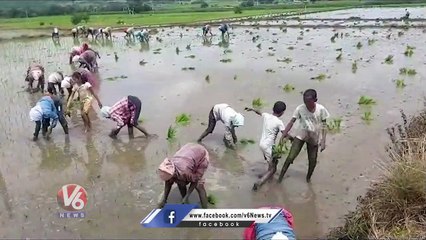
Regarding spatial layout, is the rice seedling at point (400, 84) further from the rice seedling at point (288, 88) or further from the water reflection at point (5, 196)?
the water reflection at point (5, 196)

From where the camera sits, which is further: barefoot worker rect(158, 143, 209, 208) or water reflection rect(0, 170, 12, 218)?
water reflection rect(0, 170, 12, 218)

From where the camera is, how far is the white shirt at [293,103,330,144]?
20.9ft

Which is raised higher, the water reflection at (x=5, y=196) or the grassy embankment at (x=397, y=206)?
the grassy embankment at (x=397, y=206)

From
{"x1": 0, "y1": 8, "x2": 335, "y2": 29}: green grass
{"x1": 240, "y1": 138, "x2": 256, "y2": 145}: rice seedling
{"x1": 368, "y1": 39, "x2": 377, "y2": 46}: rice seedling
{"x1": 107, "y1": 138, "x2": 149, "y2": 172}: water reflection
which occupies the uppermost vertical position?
{"x1": 0, "y1": 8, "x2": 335, "y2": 29}: green grass

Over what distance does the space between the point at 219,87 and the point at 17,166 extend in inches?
265

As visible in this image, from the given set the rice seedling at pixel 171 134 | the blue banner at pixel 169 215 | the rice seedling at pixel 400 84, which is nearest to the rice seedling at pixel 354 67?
the rice seedling at pixel 400 84

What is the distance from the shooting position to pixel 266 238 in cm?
333

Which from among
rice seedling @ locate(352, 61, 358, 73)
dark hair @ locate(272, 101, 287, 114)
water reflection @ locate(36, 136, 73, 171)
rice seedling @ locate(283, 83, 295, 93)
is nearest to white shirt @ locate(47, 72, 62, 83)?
water reflection @ locate(36, 136, 73, 171)

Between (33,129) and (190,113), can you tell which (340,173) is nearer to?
(190,113)

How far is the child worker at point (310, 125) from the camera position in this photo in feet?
20.8

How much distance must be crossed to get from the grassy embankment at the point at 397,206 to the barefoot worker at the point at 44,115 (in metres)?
6.22

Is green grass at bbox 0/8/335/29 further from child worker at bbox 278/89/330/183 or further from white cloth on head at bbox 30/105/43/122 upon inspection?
child worker at bbox 278/89/330/183

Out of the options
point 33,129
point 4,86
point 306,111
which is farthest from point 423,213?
point 4,86

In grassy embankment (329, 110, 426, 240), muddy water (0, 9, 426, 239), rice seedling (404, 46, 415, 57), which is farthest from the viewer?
rice seedling (404, 46, 415, 57)
